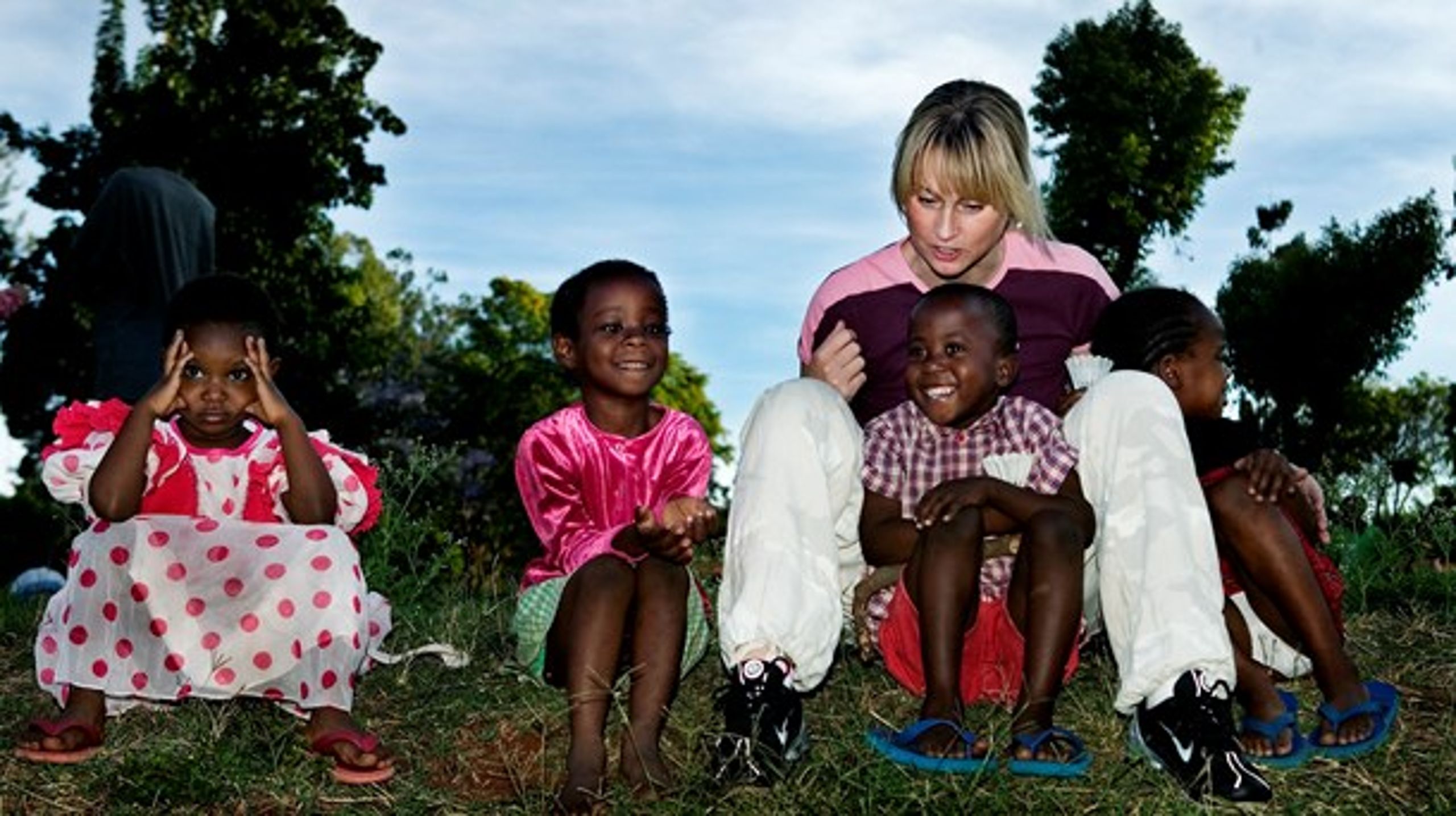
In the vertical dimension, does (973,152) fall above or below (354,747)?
above

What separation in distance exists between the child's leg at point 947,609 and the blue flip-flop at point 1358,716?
99cm

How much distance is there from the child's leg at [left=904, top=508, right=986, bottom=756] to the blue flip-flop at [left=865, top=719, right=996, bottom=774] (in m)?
0.01

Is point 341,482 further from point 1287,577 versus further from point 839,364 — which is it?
point 1287,577

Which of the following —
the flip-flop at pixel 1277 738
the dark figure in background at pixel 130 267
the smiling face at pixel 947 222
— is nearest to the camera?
the flip-flop at pixel 1277 738

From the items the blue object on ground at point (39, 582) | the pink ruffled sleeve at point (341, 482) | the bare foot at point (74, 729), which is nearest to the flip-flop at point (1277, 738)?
the pink ruffled sleeve at point (341, 482)

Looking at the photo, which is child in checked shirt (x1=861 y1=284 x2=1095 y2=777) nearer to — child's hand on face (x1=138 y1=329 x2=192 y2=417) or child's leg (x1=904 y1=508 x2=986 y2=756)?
child's leg (x1=904 y1=508 x2=986 y2=756)

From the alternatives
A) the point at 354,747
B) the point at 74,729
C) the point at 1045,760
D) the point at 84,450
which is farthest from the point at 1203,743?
the point at 84,450

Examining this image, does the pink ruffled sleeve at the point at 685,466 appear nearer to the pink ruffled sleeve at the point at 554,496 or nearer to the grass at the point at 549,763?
the pink ruffled sleeve at the point at 554,496

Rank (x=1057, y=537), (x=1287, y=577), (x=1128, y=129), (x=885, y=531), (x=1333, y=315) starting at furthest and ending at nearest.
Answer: (x=1128, y=129) < (x=1333, y=315) < (x=885, y=531) < (x=1287, y=577) < (x=1057, y=537)

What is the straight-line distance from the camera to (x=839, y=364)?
4559 mm

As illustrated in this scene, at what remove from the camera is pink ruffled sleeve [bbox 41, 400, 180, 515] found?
4516mm

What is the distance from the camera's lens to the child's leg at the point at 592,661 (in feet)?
12.4

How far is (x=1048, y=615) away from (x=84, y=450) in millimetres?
2751

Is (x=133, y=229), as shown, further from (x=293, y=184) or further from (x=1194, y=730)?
(x=293, y=184)
